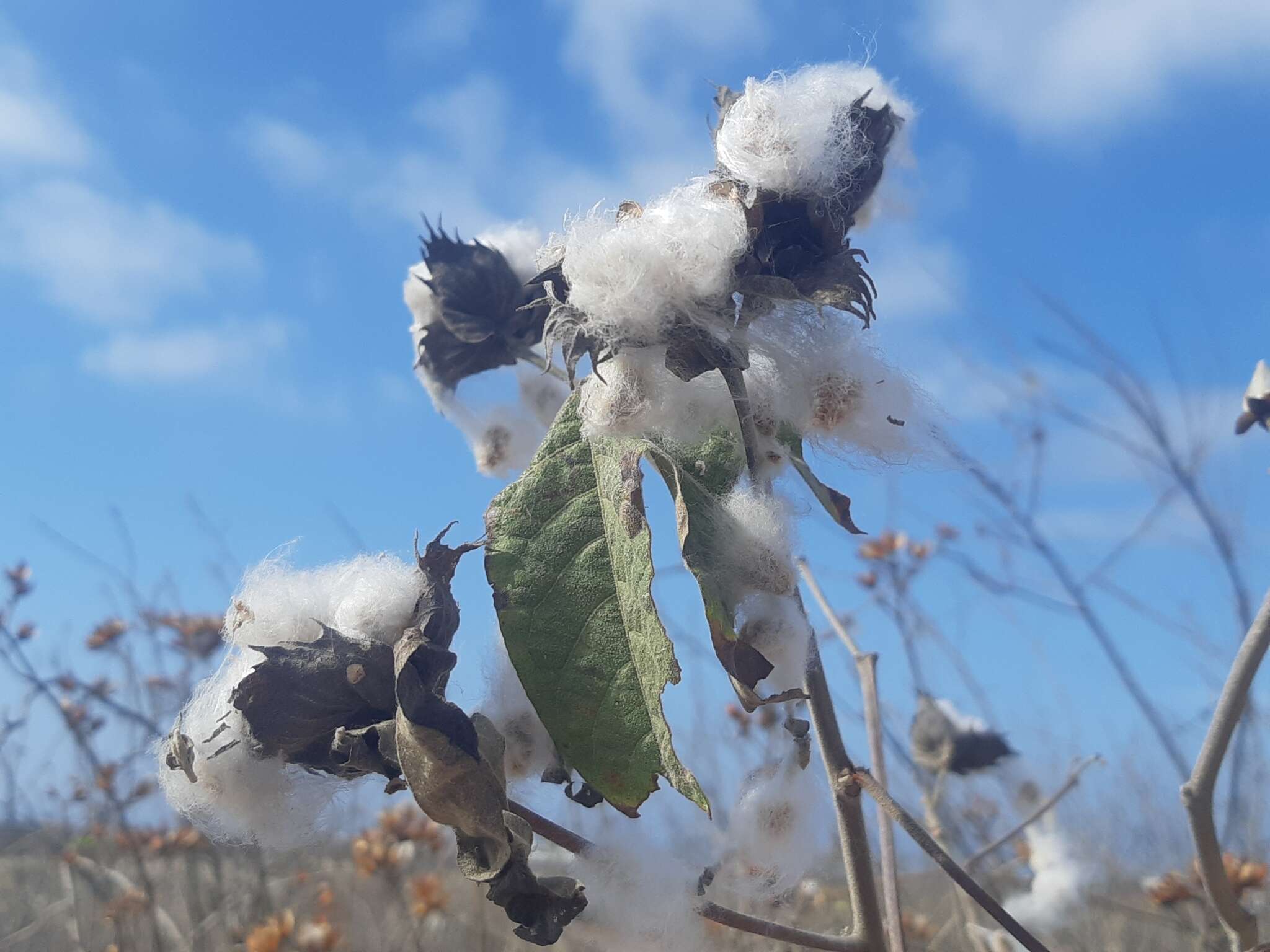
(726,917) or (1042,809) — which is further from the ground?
(1042,809)

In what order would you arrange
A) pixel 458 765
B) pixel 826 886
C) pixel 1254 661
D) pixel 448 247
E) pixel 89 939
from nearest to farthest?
pixel 458 765 → pixel 1254 661 → pixel 448 247 → pixel 89 939 → pixel 826 886

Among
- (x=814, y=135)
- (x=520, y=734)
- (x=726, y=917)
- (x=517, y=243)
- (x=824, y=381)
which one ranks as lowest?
(x=726, y=917)

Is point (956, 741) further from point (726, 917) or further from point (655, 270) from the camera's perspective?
point (655, 270)

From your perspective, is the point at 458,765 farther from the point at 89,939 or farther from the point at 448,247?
the point at 89,939

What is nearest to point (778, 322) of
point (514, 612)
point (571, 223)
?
point (571, 223)

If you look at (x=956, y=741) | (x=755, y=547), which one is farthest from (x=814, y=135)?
(x=956, y=741)

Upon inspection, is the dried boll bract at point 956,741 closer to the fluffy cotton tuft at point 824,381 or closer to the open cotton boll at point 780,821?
the open cotton boll at point 780,821

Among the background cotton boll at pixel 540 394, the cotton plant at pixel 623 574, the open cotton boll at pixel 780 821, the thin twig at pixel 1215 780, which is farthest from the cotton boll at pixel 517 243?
the thin twig at pixel 1215 780
